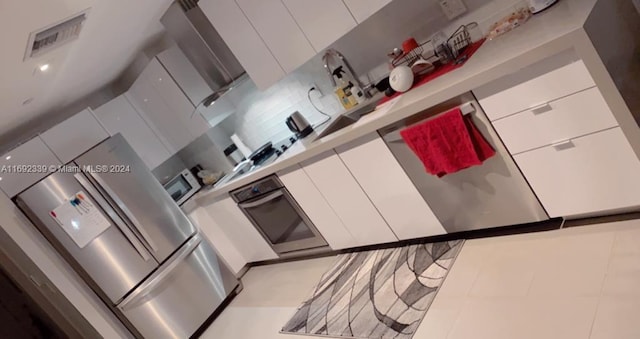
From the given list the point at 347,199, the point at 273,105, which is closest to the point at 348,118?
the point at 347,199

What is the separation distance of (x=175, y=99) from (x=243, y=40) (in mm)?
1186

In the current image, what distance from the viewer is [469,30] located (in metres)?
2.60

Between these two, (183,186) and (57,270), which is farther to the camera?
(183,186)

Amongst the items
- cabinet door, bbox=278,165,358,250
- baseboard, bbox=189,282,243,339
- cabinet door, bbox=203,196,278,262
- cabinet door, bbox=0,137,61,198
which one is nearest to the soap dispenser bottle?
cabinet door, bbox=278,165,358,250

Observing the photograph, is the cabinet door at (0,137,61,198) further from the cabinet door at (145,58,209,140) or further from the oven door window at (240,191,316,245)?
the oven door window at (240,191,316,245)

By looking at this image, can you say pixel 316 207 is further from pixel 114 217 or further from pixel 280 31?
pixel 114 217

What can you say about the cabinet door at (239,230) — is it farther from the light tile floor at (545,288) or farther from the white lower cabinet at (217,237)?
the light tile floor at (545,288)

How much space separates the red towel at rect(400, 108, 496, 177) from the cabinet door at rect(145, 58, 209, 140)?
2197 millimetres

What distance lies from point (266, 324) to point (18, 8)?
239cm

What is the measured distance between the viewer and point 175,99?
13.1 ft

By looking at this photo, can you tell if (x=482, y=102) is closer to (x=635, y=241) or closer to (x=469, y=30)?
(x=469, y=30)

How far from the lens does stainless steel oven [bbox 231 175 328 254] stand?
346cm

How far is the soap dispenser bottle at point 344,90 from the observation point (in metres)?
3.22

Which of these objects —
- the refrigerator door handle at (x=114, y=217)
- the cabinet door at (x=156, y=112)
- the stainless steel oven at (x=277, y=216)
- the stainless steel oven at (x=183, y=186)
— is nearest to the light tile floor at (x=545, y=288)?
the stainless steel oven at (x=277, y=216)
